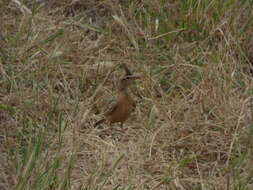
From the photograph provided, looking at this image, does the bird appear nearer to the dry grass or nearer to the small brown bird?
the small brown bird

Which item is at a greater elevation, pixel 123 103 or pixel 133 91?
pixel 123 103

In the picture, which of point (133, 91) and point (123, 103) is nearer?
point (123, 103)

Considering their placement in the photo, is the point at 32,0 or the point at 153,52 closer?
the point at 153,52

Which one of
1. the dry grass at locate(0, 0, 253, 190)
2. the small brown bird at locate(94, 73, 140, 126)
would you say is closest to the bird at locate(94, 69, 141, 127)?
the small brown bird at locate(94, 73, 140, 126)

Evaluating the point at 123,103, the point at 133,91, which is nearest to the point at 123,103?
the point at 123,103

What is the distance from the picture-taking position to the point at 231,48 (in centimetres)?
532

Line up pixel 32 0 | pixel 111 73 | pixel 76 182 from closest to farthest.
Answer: pixel 76 182, pixel 111 73, pixel 32 0

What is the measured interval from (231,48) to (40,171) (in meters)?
2.42

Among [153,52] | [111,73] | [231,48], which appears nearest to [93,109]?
[111,73]

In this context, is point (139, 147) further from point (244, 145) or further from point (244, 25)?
point (244, 25)

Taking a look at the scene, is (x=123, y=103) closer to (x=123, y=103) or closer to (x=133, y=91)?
(x=123, y=103)

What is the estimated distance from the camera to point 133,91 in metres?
5.02

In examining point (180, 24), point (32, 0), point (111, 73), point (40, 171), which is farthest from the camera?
point (32, 0)

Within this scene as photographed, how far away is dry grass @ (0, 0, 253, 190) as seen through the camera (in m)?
3.82
